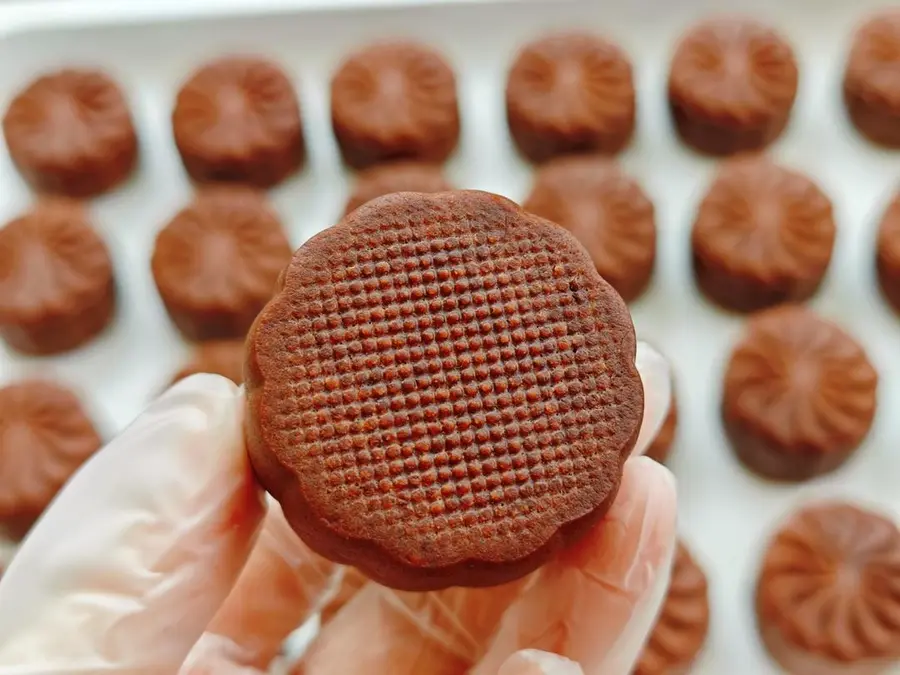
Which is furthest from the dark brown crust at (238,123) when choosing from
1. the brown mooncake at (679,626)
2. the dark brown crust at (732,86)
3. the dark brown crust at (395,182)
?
the brown mooncake at (679,626)

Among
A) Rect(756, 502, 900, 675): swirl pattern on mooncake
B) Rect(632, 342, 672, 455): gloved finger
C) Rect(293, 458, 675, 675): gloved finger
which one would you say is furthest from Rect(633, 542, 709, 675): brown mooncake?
Rect(632, 342, 672, 455): gloved finger

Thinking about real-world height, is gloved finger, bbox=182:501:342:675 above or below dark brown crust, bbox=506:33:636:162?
below

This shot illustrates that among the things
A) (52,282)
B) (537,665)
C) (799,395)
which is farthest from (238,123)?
(537,665)

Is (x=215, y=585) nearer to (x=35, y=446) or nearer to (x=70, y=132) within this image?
(x=35, y=446)

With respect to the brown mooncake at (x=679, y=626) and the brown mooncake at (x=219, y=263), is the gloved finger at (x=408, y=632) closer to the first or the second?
the brown mooncake at (x=679, y=626)

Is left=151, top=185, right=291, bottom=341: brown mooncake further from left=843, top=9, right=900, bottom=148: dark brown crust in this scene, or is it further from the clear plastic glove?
left=843, top=9, right=900, bottom=148: dark brown crust
